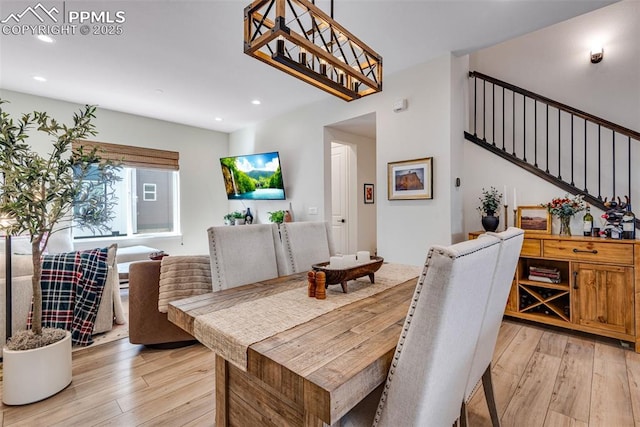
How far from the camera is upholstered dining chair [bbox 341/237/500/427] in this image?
736mm

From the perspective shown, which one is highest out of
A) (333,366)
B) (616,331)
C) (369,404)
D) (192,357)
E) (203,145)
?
(203,145)

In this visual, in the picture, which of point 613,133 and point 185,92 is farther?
point 185,92

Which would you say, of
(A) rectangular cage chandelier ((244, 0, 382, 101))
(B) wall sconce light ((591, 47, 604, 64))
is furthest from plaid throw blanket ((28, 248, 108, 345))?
(B) wall sconce light ((591, 47, 604, 64))

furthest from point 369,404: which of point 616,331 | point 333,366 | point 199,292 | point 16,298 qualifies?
point 16,298

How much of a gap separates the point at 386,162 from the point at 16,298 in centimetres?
351

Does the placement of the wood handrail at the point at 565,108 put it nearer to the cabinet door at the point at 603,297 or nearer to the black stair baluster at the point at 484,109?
the black stair baluster at the point at 484,109

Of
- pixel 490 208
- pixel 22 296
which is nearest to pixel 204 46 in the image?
pixel 22 296

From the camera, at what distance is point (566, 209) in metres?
2.62

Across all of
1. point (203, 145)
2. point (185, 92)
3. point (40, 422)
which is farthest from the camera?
point (203, 145)

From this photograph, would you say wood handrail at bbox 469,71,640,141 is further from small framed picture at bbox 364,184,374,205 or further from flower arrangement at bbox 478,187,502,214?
small framed picture at bbox 364,184,374,205

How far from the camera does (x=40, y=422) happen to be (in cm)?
159

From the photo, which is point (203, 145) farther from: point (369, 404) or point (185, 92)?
point (369, 404)

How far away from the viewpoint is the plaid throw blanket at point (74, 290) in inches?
91.7

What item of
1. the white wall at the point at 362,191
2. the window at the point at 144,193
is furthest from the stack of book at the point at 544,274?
the window at the point at 144,193
